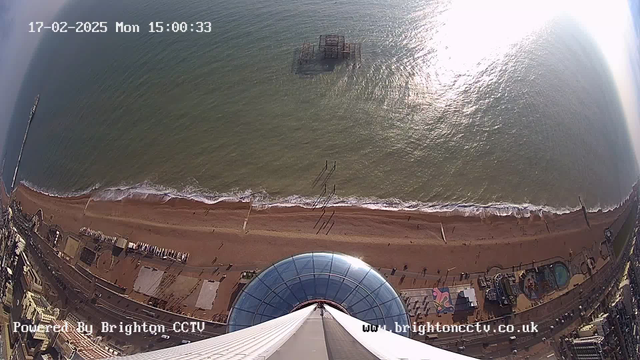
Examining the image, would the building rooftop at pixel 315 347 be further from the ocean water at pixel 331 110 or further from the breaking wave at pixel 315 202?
the ocean water at pixel 331 110

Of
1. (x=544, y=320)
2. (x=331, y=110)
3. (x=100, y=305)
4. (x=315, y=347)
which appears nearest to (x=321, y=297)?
(x=315, y=347)

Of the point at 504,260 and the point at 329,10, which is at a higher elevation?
the point at 329,10

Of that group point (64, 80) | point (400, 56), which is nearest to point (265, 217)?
point (400, 56)

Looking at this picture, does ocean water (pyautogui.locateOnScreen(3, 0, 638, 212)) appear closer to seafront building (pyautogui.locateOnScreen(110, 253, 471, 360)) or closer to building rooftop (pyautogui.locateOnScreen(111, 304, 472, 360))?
seafront building (pyautogui.locateOnScreen(110, 253, 471, 360))

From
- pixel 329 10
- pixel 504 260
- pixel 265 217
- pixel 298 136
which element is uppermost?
pixel 329 10

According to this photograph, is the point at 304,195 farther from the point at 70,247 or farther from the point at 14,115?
the point at 14,115

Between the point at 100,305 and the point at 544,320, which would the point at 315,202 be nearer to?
the point at 100,305

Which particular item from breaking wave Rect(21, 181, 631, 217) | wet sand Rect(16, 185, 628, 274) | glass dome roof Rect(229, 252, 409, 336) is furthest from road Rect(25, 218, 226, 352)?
breaking wave Rect(21, 181, 631, 217)
